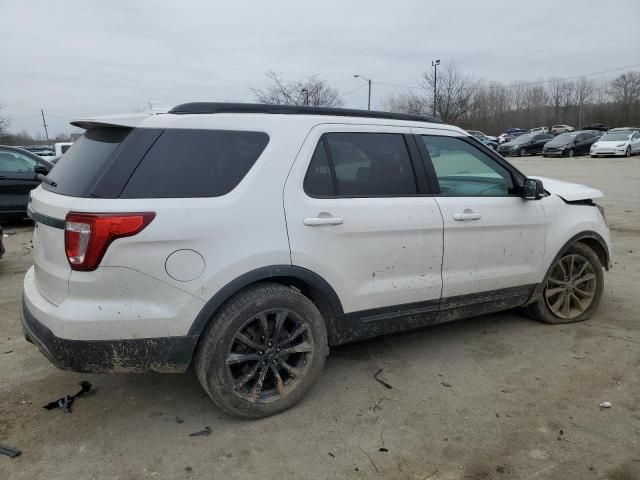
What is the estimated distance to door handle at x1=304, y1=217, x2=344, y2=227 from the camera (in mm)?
2955

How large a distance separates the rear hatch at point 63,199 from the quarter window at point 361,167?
45.1 inches

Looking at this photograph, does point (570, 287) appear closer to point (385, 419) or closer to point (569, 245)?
point (569, 245)

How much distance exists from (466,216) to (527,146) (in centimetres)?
3306

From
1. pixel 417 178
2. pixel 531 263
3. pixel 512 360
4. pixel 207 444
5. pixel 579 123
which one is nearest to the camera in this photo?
pixel 207 444

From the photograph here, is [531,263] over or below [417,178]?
Answer: below

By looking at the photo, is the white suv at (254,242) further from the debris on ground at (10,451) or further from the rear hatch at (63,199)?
the debris on ground at (10,451)

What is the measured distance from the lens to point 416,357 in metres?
3.85

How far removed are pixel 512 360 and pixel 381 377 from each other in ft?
3.49

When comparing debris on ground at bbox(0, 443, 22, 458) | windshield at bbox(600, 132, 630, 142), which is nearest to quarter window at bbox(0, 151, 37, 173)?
debris on ground at bbox(0, 443, 22, 458)

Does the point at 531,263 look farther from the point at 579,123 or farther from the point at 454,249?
the point at 579,123

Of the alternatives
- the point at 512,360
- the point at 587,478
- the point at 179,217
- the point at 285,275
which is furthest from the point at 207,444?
the point at 512,360

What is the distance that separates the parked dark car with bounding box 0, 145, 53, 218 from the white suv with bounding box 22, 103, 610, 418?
733 cm

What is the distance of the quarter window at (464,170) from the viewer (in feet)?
12.0

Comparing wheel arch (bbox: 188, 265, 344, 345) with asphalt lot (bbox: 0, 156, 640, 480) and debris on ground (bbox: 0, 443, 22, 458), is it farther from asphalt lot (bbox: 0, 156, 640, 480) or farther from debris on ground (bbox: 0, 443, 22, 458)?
debris on ground (bbox: 0, 443, 22, 458)
